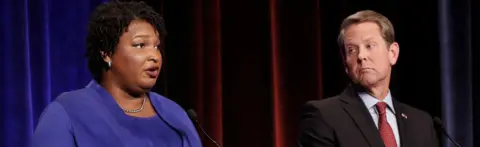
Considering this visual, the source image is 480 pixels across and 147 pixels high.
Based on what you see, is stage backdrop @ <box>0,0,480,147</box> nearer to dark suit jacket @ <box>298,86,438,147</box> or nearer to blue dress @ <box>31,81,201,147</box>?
dark suit jacket @ <box>298,86,438,147</box>

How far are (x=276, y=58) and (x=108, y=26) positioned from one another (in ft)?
5.08

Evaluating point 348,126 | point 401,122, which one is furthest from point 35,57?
point 401,122

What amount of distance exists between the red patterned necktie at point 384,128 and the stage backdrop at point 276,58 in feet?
3.26

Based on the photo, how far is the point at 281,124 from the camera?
136 inches

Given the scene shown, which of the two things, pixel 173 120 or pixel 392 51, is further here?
pixel 392 51

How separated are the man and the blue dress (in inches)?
18.1

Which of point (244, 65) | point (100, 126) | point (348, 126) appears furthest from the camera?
point (244, 65)

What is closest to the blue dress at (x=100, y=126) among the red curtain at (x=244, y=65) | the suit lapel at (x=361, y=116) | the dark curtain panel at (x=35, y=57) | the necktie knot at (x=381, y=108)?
the suit lapel at (x=361, y=116)

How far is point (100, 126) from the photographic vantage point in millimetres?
1920

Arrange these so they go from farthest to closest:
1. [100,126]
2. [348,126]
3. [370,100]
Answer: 1. [370,100]
2. [348,126]
3. [100,126]

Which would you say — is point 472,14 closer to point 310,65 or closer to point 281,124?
point 310,65

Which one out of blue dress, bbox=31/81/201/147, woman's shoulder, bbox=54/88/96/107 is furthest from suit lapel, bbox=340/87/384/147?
woman's shoulder, bbox=54/88/96/107

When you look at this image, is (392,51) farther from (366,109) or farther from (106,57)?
(106,57)

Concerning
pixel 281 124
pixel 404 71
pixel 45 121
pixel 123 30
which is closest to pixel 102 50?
pixel 123 30
